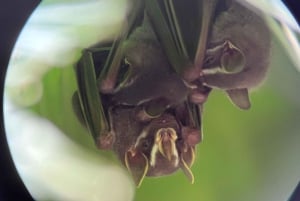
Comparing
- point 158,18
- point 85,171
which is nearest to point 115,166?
point 85,171

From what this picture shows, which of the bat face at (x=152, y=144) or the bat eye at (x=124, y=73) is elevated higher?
the bat eye at (x=124, y=73)

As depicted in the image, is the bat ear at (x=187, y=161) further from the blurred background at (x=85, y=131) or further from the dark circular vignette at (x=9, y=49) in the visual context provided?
the dark circular vignette at (x=9, y=49)

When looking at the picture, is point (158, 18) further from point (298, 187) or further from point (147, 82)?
point (298, 187)

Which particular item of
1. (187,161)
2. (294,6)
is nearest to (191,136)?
(187,161)

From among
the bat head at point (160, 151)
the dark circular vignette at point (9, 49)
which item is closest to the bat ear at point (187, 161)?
the bat head at point (160, 151)

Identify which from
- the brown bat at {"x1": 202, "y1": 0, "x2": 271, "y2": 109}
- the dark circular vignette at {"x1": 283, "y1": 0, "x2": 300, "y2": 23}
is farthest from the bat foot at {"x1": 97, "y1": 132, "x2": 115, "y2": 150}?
the dark circular vignette at {"x1": 283, "y1": 0, "x2": 300, "y2": 23}

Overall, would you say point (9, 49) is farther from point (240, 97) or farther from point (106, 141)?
point (240, 97)

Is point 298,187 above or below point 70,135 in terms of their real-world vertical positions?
below

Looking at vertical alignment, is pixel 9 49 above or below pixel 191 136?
above
